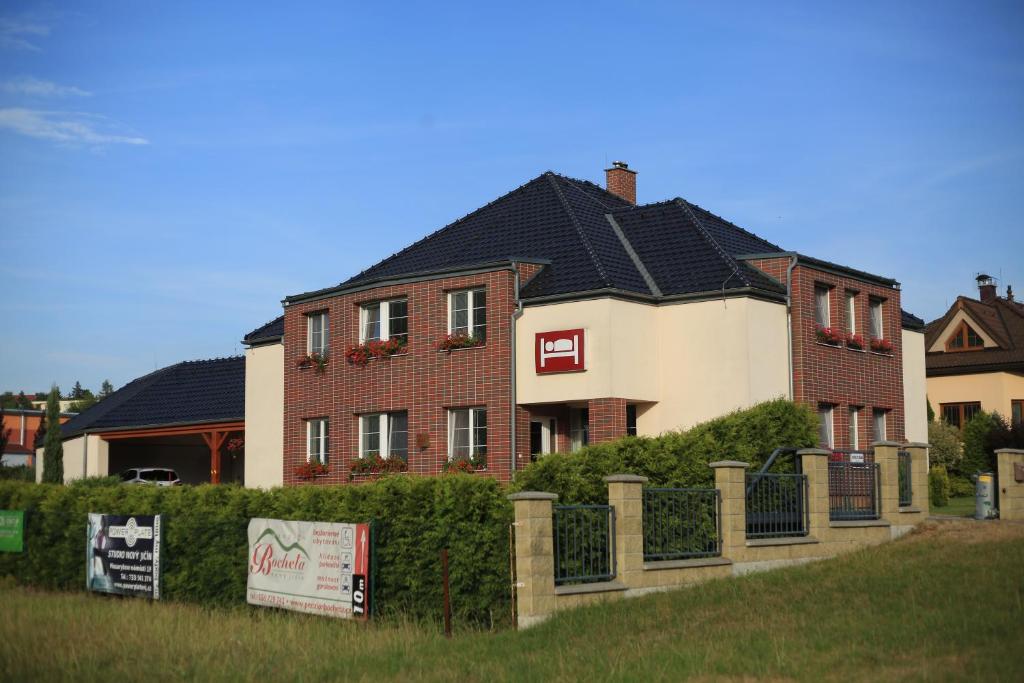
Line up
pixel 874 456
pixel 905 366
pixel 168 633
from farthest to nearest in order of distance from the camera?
pixel 905 366 < pixel 874 456 < pixel 168 633

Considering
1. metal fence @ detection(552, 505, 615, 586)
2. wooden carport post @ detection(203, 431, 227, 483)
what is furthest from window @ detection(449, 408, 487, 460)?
wooden carport post @ detection(203, 431, 227, 483)

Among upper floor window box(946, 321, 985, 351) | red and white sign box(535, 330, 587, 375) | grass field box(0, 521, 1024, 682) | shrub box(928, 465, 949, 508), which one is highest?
upper floor window box(946, 321, 985, 351)

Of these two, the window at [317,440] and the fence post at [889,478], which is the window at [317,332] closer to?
the window at [317,440]

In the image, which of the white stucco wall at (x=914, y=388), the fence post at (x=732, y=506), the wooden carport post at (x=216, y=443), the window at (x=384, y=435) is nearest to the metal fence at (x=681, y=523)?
the fence post at (x=732, y=506)

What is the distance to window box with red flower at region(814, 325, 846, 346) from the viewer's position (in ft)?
93.2

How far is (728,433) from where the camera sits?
2166 cm

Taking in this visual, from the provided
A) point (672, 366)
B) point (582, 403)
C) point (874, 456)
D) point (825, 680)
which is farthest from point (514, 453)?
point (825, 680)

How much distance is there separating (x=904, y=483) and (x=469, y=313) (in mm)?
11507

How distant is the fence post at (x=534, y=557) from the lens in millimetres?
15719

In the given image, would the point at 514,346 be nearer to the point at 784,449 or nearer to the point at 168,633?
the point at 784,449

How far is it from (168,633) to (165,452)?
31523mm

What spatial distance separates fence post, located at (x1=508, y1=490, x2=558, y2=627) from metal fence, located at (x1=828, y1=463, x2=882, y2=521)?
668 centimetres

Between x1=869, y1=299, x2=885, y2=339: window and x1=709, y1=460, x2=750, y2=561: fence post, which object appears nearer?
x1=709, y1=460, x2=750, y2=561: fence post

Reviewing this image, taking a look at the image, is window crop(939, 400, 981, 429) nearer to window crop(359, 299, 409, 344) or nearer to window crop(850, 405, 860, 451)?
window crop(850, 405, 860, 451)
